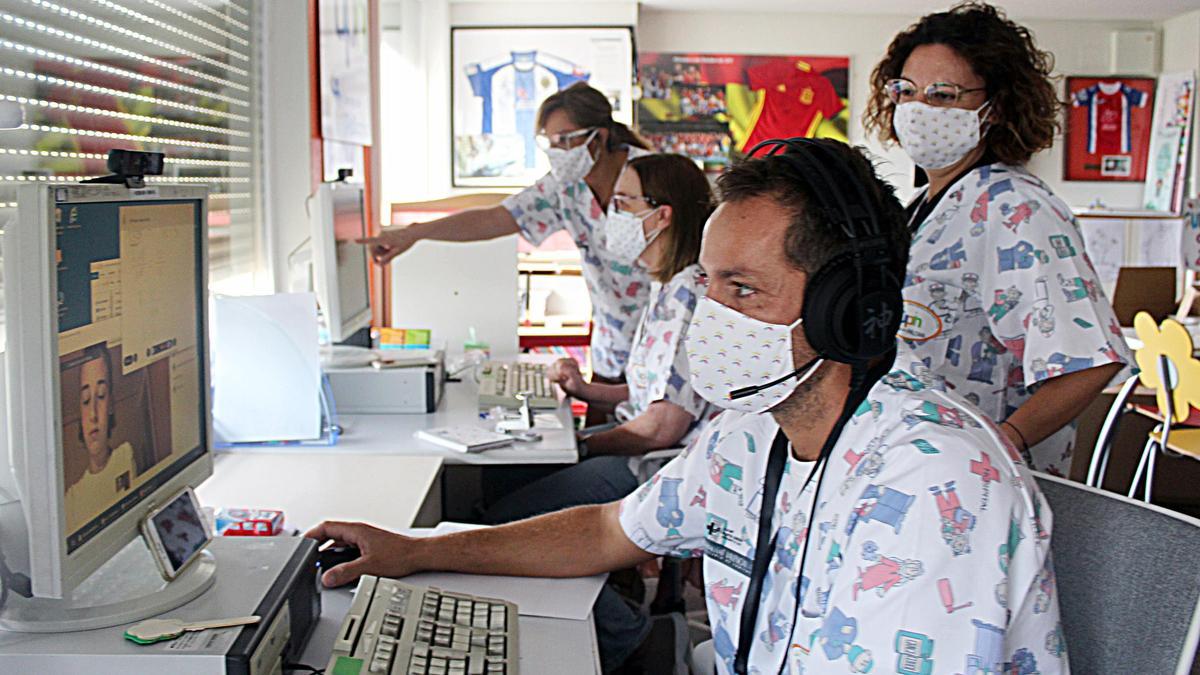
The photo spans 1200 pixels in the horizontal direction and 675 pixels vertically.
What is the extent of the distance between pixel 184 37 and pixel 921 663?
88.7 inches

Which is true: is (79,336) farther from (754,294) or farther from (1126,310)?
(1126,310)

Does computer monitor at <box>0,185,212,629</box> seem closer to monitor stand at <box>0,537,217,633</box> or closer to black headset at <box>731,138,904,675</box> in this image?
monitor stand at <box>0,537,217,633</box>

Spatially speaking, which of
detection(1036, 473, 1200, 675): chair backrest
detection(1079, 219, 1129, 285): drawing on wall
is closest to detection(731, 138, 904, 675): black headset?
detection(1036, 473, 1200, 675): chair backrest

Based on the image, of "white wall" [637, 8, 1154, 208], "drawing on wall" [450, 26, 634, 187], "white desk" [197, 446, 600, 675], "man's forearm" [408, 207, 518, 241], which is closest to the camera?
"white desk" [197, 446, 600, 675]

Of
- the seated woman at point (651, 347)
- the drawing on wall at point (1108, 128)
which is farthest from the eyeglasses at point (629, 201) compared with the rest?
the drawing on wall at point (1108, 128)

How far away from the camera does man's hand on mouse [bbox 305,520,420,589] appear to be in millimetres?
1500

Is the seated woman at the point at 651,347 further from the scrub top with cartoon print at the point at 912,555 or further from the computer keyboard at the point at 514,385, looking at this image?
the scrub top with cartoon print at the point at 912,555

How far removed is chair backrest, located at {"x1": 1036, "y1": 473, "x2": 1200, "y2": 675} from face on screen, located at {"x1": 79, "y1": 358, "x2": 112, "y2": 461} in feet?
3.32

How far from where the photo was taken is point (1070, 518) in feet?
4.20

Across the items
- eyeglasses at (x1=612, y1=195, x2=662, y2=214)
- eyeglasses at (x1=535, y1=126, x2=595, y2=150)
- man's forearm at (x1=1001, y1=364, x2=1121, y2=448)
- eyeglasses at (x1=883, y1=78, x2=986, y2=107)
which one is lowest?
man's forearm at (x1=1001, y1=364, x2=1121, y2=448)

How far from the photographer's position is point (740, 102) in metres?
7.56

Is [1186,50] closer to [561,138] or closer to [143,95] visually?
[561,138]

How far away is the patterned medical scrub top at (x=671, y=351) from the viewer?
253 cm

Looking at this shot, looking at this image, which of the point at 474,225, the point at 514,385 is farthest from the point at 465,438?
the point at 474,225
